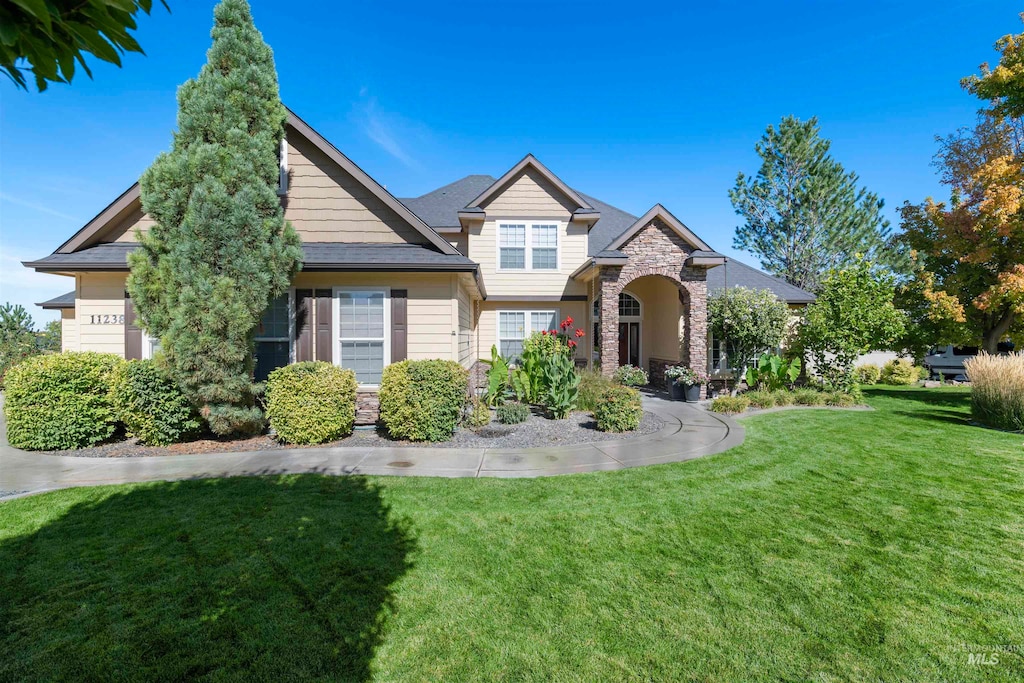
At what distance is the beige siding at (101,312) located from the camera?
884 cm

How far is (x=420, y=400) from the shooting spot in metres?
7.50

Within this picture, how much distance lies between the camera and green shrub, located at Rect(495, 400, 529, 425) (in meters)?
9.18

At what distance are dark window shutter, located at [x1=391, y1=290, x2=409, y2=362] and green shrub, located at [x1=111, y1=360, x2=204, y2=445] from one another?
12.4 feet

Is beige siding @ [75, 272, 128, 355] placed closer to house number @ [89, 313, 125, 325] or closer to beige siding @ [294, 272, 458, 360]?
house number @ [89, 313, 125, 325]

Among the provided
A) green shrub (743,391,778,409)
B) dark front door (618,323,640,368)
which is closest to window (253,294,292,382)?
green shrub (743,391,778,409)

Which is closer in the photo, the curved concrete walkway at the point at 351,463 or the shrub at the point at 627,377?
the curved concrete walkway at the point at 351,463

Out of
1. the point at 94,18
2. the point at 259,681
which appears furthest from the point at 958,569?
the point at 94,18

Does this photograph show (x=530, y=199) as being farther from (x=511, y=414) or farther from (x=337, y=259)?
(x=511, y=414)

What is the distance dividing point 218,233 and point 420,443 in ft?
16.4

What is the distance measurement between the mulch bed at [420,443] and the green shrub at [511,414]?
0.16 m

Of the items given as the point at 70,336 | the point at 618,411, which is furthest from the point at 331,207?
the point at 618,411

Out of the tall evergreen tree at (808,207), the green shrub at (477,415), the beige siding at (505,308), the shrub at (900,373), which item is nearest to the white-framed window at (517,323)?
the beige siding at (505,308)

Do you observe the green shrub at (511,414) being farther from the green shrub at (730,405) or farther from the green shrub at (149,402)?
the green shrub at (149,402)

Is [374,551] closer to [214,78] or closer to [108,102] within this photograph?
[214,78]
